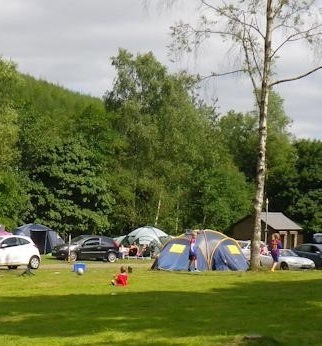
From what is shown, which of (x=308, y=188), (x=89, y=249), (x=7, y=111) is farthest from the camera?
(x=308, y=188)

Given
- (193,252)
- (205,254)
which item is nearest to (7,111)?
(205,254)

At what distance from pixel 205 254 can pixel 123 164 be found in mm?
37069

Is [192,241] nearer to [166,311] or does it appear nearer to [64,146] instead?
[166,311]

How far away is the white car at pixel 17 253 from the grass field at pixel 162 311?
5.02m

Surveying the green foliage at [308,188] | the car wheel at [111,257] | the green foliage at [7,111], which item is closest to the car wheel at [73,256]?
the car wheel at [111,257]

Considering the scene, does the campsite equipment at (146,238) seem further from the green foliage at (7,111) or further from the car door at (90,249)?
the green foliage at (7,111)

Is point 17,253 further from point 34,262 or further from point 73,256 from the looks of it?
point 73,256

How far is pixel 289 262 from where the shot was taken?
34625 millimetres

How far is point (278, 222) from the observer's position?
66.2 m

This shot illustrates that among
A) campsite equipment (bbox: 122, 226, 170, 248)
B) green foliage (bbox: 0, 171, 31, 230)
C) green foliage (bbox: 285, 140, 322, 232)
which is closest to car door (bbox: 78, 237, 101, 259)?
campsite equipment (bbox: 122, 226, 170, 248)

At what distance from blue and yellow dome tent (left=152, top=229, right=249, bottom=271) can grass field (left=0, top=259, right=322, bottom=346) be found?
11.9 ft

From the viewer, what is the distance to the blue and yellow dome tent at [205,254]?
27.3 m

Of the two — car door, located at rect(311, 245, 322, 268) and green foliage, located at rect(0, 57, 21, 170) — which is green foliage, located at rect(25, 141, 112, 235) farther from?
car door, located at rect(311, 245, 322, 268)

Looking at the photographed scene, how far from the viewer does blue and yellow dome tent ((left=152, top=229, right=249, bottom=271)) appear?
2728cm
